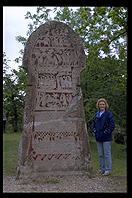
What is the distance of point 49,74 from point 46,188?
7.93 ft

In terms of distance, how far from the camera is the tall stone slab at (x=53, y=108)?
6906mm

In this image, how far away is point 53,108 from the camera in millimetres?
7078

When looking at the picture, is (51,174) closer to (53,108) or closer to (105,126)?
(53,108)

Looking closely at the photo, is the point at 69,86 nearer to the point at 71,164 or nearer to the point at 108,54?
the point at 71,164

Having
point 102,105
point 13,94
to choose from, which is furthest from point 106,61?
point 13,94

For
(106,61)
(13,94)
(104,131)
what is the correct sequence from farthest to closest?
(13,94), (106,61), (104,131)

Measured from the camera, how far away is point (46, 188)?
19.2 feet

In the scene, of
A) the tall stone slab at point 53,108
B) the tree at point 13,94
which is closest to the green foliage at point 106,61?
the tall stone slab at point 53,108

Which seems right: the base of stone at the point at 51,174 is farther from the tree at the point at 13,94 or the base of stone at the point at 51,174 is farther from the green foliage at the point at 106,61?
the tree at the point at 13,94

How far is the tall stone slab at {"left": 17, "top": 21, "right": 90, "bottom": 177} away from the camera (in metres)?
6.91

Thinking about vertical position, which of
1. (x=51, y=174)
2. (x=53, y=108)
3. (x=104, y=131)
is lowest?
(x=51, y=174)

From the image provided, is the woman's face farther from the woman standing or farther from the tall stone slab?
the tall stone slab

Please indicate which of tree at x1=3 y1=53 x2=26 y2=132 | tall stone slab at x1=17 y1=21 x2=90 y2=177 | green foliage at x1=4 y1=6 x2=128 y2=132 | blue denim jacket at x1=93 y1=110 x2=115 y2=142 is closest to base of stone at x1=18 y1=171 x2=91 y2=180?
tall stone slab at x1=17 y1=21 x2=90 y2=177
